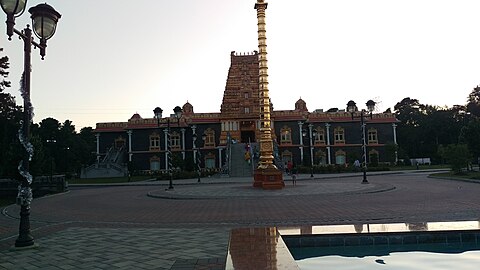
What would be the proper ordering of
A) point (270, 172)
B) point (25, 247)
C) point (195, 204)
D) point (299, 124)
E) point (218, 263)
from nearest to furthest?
point (218, 263) → point (25, 247) → point (195, 204) → point (270, 172) → point (299, 124)

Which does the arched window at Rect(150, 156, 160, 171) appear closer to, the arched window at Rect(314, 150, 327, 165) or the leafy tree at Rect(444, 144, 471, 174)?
the arched window at Rect(314, 150, 327, 165)

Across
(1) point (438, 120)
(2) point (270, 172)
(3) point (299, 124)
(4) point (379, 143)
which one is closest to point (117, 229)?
(2) point (270, 172)

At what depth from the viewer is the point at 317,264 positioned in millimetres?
6551

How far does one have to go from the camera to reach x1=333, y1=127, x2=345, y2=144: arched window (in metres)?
53.1

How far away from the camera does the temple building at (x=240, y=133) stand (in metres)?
51.4

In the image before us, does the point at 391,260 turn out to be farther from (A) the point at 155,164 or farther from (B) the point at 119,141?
(B) the point at 119,141

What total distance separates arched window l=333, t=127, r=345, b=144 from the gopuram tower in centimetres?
3381

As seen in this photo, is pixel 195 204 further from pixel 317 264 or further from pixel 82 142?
pixel 82 142

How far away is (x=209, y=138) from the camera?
5206 centimetres

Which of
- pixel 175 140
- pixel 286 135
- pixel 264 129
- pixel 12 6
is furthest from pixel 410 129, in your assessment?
pixel 12 6

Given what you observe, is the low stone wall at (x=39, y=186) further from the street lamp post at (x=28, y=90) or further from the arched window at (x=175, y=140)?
the arched window at (x=175, y=140)

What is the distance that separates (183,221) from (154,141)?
42.9m

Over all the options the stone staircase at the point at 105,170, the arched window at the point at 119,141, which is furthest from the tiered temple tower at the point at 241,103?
the arched window at the point at 119,141

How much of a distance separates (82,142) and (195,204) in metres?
49.4
